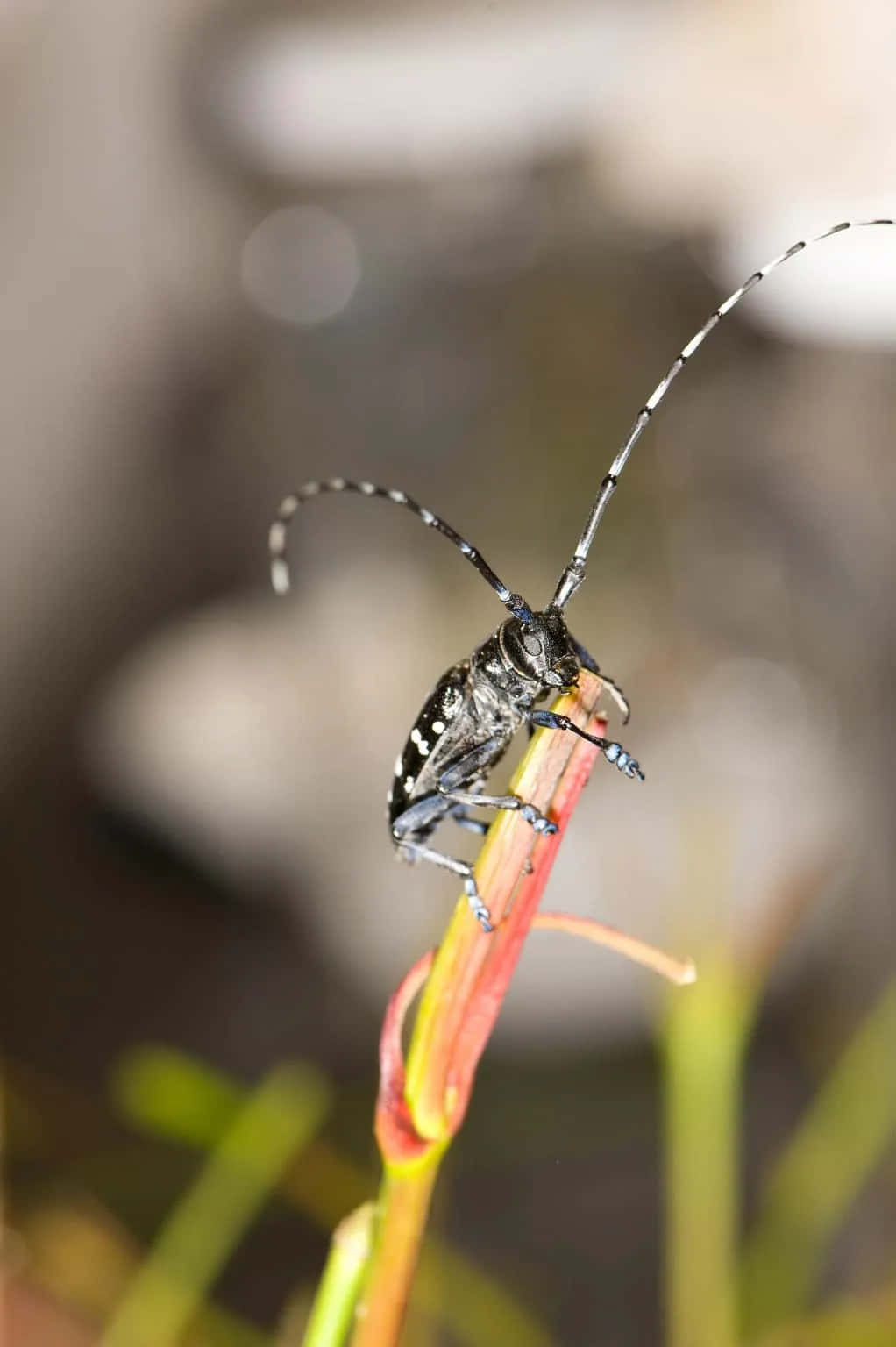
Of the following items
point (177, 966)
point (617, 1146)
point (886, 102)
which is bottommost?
point (177, 966)

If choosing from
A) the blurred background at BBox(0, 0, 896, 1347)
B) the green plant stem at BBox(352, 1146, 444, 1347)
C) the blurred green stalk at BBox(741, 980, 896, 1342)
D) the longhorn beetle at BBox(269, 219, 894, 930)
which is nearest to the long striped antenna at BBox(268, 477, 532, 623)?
the longhorn beetle at BBox(269, 219, 894, 930)

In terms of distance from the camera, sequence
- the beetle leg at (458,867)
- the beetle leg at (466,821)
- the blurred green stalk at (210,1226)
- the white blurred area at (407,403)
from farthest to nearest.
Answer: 1. the white blurred area at (407,403)
2. the blurred green stalk at (210,1226)
3. the beetle leg at (466,821)
4. the beetle leg at (458,867)

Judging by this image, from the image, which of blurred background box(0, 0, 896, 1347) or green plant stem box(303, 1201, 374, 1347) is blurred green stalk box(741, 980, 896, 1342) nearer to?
blurred background box(0, 0, 896, 1347)

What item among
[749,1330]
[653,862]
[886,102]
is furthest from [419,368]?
[749,1330]

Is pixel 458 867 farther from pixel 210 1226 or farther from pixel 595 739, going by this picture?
pixel 210 1226

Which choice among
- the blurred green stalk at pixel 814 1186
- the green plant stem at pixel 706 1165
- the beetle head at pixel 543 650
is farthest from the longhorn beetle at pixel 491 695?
the blurred green stalk at pixel 814 1186

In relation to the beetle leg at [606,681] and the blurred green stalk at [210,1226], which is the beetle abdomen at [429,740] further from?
the blurred green stalk at [210,1226]

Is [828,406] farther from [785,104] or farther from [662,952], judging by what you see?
[662,952]
